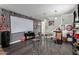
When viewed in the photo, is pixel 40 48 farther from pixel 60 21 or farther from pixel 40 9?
pixel 40 9

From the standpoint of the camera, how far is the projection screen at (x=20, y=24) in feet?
8.54

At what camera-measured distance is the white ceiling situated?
2.60 meters

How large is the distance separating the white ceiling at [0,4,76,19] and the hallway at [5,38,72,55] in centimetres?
65

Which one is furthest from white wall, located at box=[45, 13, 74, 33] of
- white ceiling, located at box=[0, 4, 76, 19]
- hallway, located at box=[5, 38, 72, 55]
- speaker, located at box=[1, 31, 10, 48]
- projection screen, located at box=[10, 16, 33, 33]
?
speaker, located at box=[1, 31, 10, 48]

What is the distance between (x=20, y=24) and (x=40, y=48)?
0.76 m

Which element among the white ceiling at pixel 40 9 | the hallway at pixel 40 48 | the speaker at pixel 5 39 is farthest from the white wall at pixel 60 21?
the speaker at pixel 5 39

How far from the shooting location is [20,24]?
2670 mm

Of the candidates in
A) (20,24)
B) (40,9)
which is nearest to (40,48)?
(20,24)

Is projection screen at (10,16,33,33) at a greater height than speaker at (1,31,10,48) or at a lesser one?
greater

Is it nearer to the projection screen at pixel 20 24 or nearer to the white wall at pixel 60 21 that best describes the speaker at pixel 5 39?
the projection screen at pixel 20 24

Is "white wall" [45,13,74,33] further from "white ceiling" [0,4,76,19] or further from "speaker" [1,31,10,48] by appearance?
"speaker" [1,31,10,48]

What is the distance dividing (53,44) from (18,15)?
3.59ft

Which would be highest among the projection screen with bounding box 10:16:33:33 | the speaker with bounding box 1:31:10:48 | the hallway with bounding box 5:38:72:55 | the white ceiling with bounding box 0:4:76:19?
the white ceiling with bounding box 0:4:76:19
